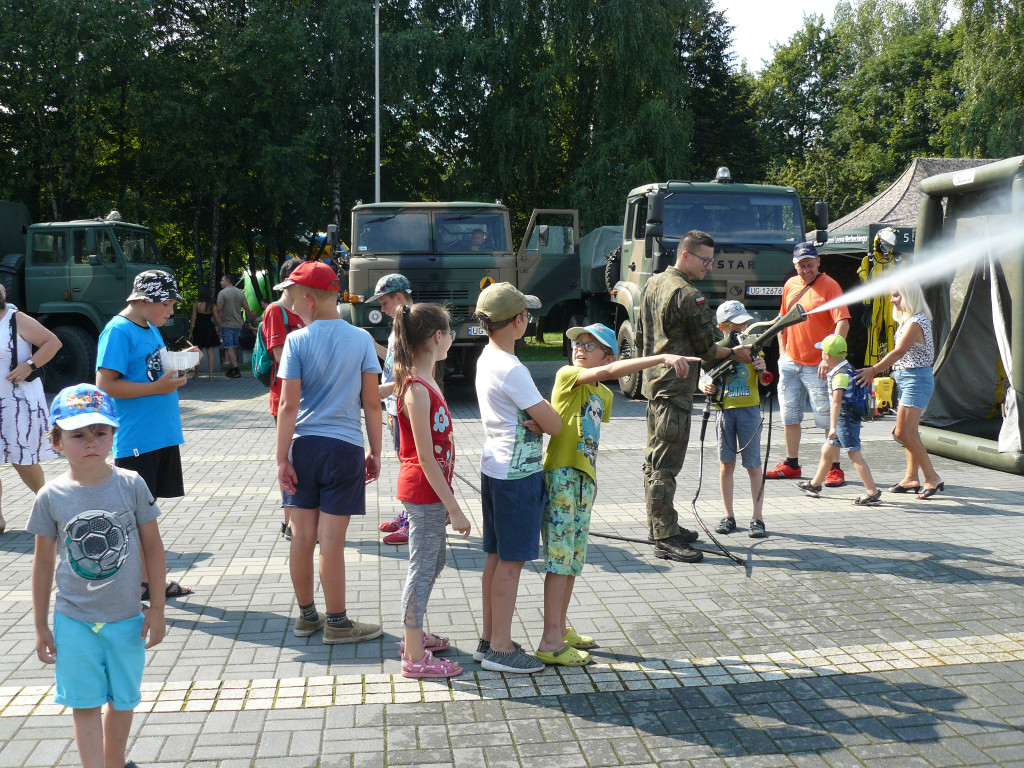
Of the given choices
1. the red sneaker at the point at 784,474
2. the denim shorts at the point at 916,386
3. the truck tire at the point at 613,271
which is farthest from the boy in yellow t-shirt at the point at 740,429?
the truck tire at the point at 613,271

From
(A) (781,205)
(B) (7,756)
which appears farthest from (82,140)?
(B) (7,756)

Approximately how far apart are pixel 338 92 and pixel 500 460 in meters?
24.8

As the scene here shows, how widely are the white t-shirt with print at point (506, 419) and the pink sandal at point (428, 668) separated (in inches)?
32.9

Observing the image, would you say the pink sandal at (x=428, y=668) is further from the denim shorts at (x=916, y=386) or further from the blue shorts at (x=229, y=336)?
the blue shorts at (x=229, y=336)

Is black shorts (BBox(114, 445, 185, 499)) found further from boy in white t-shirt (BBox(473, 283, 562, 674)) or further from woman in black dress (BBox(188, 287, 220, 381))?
woman in black dress (BBox(188, 287, 220, 381))

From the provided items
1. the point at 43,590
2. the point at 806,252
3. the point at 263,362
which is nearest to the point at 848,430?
the point at 806,252

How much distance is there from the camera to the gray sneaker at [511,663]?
13.3 feet

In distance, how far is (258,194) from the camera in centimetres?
2381

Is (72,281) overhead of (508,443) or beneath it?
overhead

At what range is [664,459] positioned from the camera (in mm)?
5695

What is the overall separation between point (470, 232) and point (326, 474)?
9.67m

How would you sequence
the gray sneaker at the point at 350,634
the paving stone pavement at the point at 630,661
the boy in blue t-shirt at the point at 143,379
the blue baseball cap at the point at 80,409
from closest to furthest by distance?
the blue baseball cap at the point at 80,409 → the paving stone pavement at the point at 630,661 → the gray sneaker at the point at 350,634 → the boy in blue t-shirt at the point at 143,379

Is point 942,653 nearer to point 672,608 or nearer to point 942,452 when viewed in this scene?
point 672,608

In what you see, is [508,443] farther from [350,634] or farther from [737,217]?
[737,217]
